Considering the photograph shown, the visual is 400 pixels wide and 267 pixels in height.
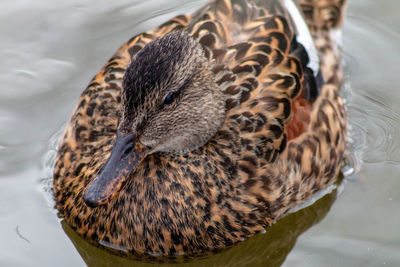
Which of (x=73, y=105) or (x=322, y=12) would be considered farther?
(x=73, y=105)

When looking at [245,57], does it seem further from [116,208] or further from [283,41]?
[116,208]

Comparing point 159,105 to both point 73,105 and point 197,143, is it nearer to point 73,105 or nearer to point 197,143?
point 197,143

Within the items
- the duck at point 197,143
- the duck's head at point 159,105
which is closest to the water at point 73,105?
the duck at point 197,143

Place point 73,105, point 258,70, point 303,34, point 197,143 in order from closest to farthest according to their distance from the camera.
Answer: point 197,143 → point 258,70 → point 303,34 → point 73,105

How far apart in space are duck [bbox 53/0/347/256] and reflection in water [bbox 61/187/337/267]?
13cm

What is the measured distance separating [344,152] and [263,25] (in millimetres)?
1414

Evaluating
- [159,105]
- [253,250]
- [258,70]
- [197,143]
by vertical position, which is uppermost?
[159,105]

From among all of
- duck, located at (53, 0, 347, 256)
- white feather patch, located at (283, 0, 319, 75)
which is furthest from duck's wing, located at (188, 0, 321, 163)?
white feather patch, located at (283, 0, 319, 75)

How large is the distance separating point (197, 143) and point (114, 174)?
2.55 feet

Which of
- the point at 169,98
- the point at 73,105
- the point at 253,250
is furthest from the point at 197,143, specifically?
the point at 73,105

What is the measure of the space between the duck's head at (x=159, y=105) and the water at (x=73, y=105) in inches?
36.2

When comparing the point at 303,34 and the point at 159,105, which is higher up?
the point at 159,105

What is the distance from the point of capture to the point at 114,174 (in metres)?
4.64

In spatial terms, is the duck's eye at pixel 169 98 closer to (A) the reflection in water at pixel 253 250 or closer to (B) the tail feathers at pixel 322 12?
(A) the reflection in water at pixel 253 250
